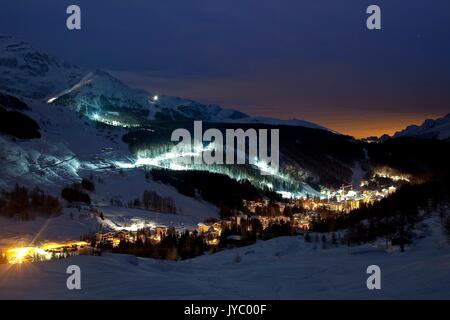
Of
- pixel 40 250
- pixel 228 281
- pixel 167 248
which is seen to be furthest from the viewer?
pixel 167 248

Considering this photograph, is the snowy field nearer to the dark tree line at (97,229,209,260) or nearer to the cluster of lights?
the cluster of lights

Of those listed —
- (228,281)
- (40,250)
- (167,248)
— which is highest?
(228,281)

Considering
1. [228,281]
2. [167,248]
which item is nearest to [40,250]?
[167,248]

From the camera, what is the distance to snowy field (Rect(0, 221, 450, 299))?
16.0 m

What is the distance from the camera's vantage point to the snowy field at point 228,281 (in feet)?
52.5

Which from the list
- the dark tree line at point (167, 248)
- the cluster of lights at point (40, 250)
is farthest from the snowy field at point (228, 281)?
the dark tree line at point (167, 248)

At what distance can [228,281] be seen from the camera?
2066 cm

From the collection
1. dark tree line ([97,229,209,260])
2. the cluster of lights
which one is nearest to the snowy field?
the cluster of lights

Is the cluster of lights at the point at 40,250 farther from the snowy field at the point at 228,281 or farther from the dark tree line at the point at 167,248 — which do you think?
the snowy field at the point at 228,281

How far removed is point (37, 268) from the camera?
20.5m

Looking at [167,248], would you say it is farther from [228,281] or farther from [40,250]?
[228,281]

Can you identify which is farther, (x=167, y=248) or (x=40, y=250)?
(x=167, y=248)

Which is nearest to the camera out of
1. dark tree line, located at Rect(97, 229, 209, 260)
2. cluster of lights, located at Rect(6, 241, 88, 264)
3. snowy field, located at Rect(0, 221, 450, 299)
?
snowy field, located at Rect(0, 221, 450, 299)
